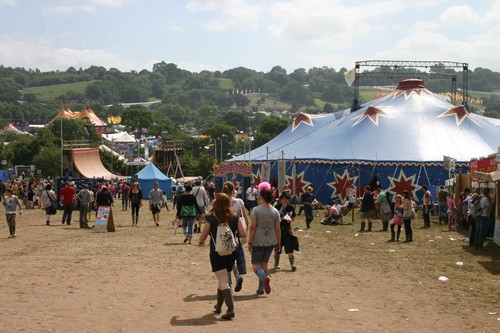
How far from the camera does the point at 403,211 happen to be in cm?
2062

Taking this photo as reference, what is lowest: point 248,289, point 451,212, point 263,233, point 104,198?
point 248,289

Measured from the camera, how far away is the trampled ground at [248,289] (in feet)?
31.9

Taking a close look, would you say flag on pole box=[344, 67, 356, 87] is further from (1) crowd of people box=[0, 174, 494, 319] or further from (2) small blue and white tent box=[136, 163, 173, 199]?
(2) small blue and white tent box=[136, 163, 173, 199]

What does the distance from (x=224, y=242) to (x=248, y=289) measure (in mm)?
2550

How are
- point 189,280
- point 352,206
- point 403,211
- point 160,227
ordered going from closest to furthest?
point 189,280
point 403,211
point 160,227
point 352,206

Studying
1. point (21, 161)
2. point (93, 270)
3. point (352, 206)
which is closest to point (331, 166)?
point (352, 206)

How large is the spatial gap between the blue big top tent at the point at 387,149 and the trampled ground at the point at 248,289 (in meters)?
14.0

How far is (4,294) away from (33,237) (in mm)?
9769

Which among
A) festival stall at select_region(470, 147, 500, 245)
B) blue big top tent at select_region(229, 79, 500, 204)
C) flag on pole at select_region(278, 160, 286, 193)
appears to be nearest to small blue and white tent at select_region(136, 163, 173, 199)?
blue big top tent at select_region(229, 79, 500, 204)

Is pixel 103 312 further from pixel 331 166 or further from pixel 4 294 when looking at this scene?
pixel 331 166

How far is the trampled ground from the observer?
383 inches

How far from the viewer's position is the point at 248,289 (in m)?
12.2

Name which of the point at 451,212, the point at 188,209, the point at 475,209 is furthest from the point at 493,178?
the point at 188,209

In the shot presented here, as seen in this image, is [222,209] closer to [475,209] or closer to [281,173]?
[475,209]
